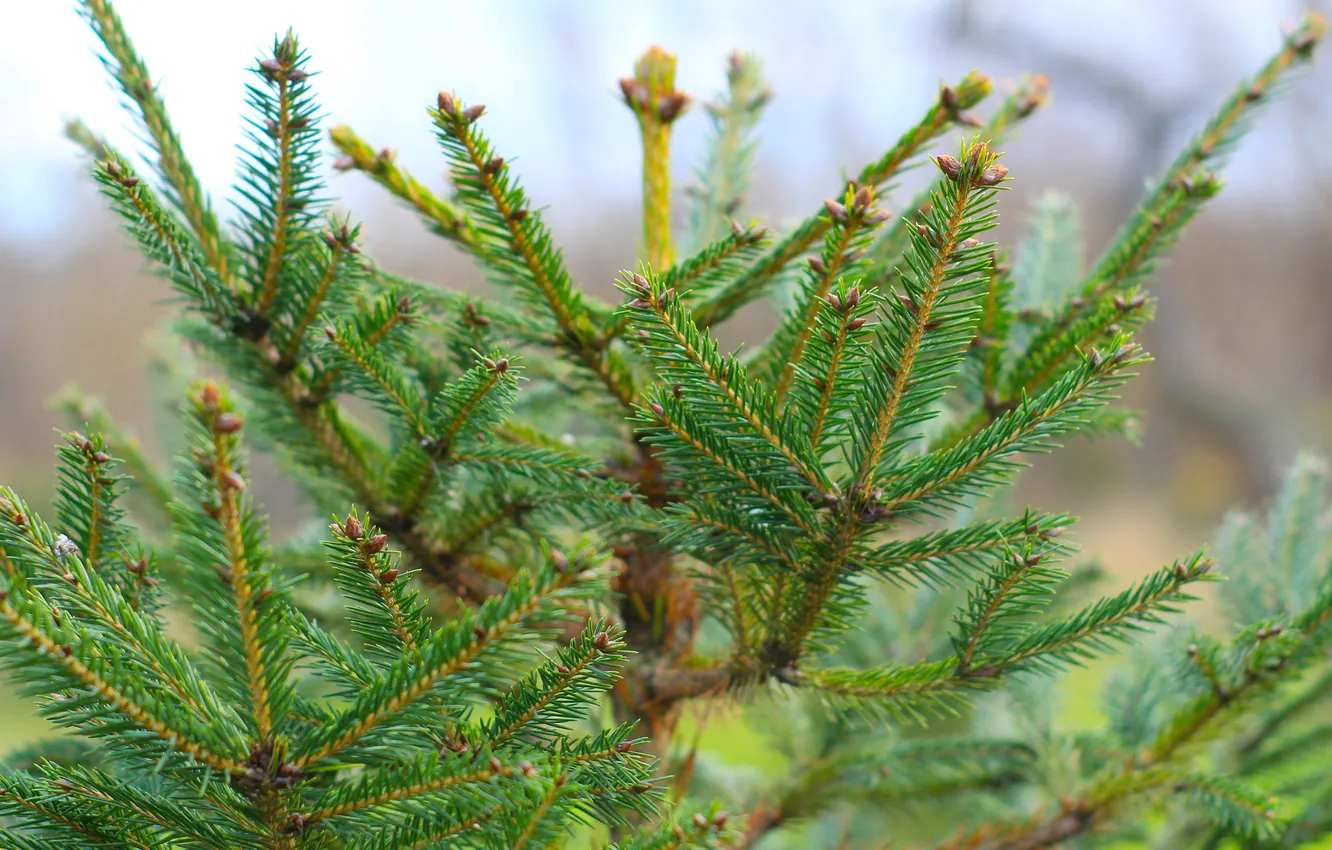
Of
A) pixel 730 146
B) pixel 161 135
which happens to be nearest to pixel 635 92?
pixel 730 146

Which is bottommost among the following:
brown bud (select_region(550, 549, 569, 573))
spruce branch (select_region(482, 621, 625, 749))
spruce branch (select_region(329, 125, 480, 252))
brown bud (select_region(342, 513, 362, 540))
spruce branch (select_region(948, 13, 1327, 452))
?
spruce branch (select_region(482, 621, 625, 749))

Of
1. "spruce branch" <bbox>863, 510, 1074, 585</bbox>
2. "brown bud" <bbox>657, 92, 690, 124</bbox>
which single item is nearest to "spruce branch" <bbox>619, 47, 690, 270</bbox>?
"brown bud" <bbox>657, 92, 690, 124</bbox>

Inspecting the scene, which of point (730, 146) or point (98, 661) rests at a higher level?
point (730, 146)

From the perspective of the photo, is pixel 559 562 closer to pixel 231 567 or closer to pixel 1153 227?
pixel 231 567

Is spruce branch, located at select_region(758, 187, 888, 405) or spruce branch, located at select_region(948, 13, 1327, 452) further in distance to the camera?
spruce branch, located at select_region(948, 13, 1327, 452)

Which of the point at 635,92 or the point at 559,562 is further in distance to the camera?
the point at 635,92

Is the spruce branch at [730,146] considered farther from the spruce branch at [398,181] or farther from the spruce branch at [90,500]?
the spruce branch at [90,500]

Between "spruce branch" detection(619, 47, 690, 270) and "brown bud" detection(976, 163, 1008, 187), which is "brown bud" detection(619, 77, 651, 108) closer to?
"spruce branch" detection(619, 47, 690, 270)
